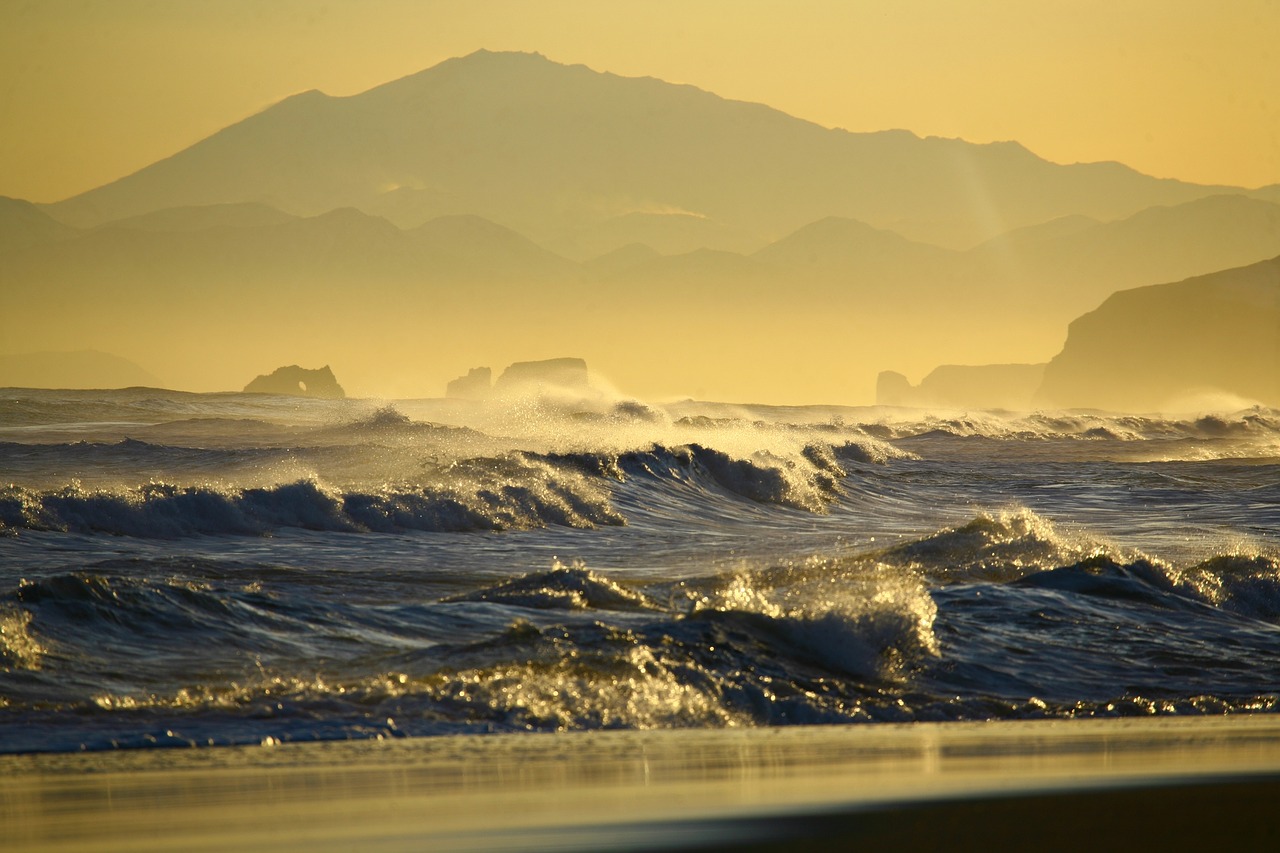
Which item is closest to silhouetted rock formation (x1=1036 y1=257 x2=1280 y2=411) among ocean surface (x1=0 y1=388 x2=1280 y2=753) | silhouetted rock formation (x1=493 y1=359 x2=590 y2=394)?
silhouetted rock formation (x1=493 y1=359 x2=590 y2=394)

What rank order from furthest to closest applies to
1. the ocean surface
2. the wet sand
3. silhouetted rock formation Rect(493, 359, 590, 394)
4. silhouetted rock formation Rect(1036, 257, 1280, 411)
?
silhouetted rock formation Rect(1036, 257, 1280, 411)
silhouetted rock formation Rect(493, 359, 590, 394)
the ocean surface
the wet sand

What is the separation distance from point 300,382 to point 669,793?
13845cm

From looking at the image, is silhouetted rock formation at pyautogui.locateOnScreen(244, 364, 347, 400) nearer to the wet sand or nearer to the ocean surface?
the ocean surface

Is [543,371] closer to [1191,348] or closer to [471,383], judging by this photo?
[471,383]

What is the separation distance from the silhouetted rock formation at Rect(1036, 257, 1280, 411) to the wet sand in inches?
5870

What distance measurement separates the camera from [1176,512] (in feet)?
75.3

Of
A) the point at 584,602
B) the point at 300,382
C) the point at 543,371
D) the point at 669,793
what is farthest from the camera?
the point at 543,371

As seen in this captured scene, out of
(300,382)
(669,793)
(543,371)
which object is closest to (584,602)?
(669,793)

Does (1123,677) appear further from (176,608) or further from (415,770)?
(176,608)

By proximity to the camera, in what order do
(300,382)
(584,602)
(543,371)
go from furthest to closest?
(543,371)
(300,382)
(584,602)

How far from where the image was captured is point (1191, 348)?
497 feet

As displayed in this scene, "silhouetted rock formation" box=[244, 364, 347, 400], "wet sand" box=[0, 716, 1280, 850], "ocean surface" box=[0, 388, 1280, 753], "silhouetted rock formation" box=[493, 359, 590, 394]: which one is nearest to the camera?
"wet sand" box=[0, 716, 1280, 850]

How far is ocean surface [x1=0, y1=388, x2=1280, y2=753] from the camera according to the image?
7.80 meters

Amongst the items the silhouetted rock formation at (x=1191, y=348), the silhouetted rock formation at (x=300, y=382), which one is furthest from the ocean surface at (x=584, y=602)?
the silhouetted rock formation at (x=1191, y=348)
